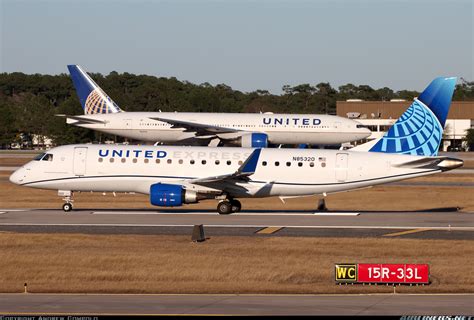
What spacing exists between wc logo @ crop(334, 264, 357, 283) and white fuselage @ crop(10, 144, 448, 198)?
61.1ft

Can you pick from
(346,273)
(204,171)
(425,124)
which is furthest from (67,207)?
(346,273)

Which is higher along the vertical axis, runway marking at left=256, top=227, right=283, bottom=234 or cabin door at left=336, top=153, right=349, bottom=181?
cabin door at left=336, top=153, right=349, bottom=181

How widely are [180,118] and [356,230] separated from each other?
50372 millimetres

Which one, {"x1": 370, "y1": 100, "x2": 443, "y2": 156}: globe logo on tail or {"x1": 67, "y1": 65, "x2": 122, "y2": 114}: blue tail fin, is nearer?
{"x1": 370, "y1": 100, "x2": 443, "y2": 156}: globe logo on tail

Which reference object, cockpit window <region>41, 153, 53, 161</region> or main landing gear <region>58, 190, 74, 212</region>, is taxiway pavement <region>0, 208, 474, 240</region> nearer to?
main landing gear <region>58, 190, 74, 212</region>

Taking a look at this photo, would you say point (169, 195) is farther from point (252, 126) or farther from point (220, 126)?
point (252, 126)

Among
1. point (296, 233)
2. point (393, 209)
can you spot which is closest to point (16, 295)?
point (296, 233)

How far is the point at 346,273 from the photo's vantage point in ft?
83.7

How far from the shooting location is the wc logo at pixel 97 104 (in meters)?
90.9

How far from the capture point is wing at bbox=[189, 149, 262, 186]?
43.1 meters

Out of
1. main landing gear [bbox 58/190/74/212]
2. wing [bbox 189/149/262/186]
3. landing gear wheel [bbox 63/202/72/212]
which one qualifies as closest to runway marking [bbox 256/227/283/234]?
wing [bbox 189/149/262/186]

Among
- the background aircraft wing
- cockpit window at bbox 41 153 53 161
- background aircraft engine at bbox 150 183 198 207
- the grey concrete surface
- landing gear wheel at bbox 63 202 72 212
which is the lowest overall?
the grey concrete surface

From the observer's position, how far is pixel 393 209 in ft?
162

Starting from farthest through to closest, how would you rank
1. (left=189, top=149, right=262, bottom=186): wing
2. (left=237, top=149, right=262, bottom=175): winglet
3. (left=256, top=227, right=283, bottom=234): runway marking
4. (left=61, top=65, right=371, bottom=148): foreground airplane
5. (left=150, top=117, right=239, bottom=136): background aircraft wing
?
(left=61, top=65, right=371, bottom=148): foreground airplane < (left=150, top=117, right=239, bottom=136): background aircraft wing < (left=237, top=149, right=262, bottom=175): winglet < (left=189, top=149, right=262, bottom=186): wing < (left=256, top=227, right=283, bottom=234): runway marking
